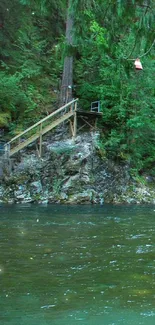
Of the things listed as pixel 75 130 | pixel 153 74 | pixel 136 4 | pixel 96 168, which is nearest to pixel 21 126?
pixel 75 130

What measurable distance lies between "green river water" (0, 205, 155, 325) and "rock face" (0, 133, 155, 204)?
5661 mm

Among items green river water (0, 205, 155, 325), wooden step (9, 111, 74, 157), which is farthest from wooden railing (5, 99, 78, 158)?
green river water (0, 205, 155, 325)

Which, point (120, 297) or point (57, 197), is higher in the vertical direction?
point (120, 297)

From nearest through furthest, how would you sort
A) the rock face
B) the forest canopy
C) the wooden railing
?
the rock face, the wooden railing, the forest canopy

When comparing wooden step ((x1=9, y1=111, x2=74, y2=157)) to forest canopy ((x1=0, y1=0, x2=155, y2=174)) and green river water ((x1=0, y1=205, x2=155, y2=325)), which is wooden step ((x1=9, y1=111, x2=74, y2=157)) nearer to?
forest canopy ((x1=0, y1=0, x2=155, y2=174))

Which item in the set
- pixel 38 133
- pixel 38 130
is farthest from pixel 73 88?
pixel 38 133

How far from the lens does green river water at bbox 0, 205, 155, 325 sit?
14.4 feet

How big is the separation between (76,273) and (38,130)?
42.3 ft

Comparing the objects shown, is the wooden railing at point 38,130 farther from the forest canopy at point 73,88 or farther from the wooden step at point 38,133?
the forest canopy at point 73,88

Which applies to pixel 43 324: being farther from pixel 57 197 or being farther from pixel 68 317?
pixel 57 197

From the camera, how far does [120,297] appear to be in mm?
4938

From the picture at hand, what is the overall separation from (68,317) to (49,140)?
14.8m

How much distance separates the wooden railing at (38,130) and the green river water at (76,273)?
6916 millimetres

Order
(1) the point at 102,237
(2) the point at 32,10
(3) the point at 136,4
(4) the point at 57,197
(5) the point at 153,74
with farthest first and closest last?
(2) the point at 32,10
(5) the point at 153,74
(4) the point at 57,197
(1) the point at 102,237
(3) the point at 136,4
